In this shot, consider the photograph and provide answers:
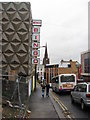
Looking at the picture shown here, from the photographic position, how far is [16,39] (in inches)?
796

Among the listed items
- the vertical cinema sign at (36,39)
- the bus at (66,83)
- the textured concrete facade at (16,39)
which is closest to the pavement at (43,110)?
the textured concrete facade at (16,39)

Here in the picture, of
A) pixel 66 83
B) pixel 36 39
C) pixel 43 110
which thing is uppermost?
pixel 36 39

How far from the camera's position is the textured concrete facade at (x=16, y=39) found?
66.2ft

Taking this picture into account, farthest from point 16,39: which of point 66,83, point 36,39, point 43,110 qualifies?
point 43,110

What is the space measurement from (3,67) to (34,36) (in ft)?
15.4

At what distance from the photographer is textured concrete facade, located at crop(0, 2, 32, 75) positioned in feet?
66.2

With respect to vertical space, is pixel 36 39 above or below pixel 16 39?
above

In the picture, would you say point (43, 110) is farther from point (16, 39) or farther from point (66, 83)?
point (66, 83)

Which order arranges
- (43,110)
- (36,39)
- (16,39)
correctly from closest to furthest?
(43,110)
(16,39)
(36,39)

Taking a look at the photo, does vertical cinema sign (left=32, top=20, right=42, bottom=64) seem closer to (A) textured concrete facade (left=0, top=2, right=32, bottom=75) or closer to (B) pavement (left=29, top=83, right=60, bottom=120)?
(A) textured concrete facade (left=0, top=2, right=32, bottom=75)

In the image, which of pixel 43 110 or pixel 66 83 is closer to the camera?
pixel 43 110

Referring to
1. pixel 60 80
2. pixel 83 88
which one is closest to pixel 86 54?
pixel 60 80

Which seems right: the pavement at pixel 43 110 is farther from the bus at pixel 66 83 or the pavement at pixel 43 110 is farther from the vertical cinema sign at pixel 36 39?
the bus at pixel 66 83

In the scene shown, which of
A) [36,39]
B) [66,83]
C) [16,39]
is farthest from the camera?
[66,83]
